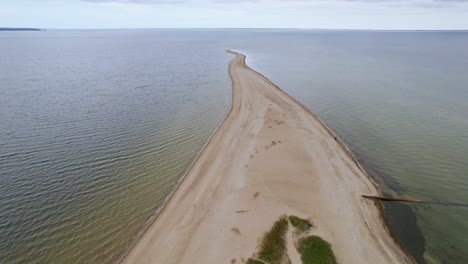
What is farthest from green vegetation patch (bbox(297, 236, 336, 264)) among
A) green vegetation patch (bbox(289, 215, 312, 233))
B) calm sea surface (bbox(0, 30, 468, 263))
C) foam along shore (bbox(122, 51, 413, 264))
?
calm sea surface (bbox(0, 30, 468, 263))

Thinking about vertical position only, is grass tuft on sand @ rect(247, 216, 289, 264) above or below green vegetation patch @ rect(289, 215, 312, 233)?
below

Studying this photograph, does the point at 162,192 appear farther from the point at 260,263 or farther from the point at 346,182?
the point at 346,182

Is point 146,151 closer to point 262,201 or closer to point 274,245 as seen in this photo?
point 262,201

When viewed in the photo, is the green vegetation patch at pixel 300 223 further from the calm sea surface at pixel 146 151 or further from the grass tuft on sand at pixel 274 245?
the calm sea surface at pixel 146 151

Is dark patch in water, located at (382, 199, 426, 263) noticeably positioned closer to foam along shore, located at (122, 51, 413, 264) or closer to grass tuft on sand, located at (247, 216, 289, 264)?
foam along shore, located at (122, 51, 413, 264)

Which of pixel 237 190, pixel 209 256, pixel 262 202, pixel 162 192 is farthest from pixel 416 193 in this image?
pixel 162 192

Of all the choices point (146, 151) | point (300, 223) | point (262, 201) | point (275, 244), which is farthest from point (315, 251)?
point (146, 151)
